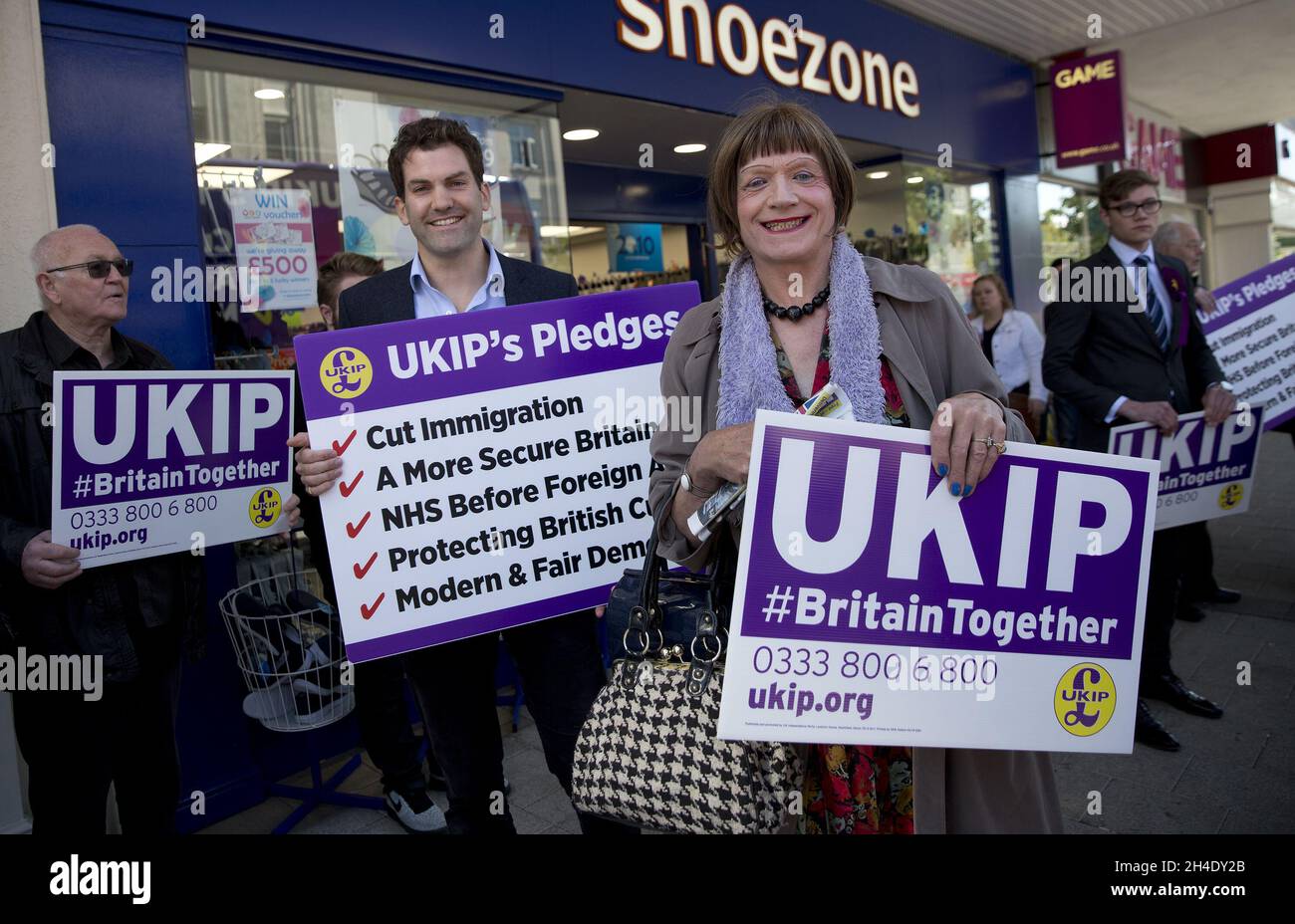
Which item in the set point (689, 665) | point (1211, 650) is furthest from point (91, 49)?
point (1211, 650)

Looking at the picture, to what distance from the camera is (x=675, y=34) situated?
633cm

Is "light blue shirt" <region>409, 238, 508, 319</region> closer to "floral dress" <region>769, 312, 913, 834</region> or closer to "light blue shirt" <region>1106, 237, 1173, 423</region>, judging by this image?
"floral dress" <region>769, 312, 913, 834</region>

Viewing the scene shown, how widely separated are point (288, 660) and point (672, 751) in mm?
2581

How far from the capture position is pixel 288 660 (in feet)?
12.1

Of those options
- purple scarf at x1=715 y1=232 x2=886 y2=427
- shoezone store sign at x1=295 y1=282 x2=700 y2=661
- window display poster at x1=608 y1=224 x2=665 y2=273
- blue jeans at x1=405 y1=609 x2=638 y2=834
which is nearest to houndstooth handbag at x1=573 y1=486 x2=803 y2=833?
purple scarf at x1=715 y1=232 x2=886 y2=427

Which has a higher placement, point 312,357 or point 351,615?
point 312,357

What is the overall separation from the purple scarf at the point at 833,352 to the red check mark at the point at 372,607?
1.11 m

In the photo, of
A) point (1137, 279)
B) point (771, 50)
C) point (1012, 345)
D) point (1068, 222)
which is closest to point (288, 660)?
point (1137, 279)

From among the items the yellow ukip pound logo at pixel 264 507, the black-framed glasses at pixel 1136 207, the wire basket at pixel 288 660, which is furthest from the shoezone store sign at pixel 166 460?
the black-framed glasses at pixel 1136 207

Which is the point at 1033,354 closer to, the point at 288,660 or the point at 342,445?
the point at 288,660

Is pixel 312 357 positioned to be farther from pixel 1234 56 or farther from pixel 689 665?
pixel 1234 56

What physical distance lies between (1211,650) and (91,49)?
230 inches

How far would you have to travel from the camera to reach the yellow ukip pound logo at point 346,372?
2385 mm
